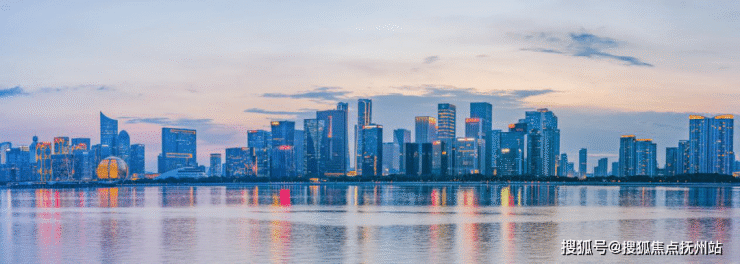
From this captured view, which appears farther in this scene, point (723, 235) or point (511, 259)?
point (723, 235)

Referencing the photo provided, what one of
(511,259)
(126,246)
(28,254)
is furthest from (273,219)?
(511,259)

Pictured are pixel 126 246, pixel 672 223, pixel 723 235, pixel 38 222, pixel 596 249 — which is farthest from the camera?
pixel 38 222

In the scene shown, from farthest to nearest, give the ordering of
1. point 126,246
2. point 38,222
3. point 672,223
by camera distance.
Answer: point 38,222 → point 672,223 → point 126,246

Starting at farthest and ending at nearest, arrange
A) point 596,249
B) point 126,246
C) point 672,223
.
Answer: point 672,223, point 126,246, point 596,249

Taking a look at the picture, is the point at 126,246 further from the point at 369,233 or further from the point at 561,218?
the point at 561,218

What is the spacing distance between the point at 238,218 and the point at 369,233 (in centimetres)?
2610

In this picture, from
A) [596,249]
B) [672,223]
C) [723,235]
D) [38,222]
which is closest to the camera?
[596,249]

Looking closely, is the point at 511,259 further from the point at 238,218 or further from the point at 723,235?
the point at 238,218

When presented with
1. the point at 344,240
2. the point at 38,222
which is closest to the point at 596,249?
the point at 344,240

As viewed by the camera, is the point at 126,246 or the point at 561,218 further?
the point at 561,218

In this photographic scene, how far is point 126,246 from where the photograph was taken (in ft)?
163

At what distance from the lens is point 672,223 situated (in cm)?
7056

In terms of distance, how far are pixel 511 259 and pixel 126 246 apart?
2649 centimetres

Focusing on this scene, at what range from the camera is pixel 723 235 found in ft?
188
